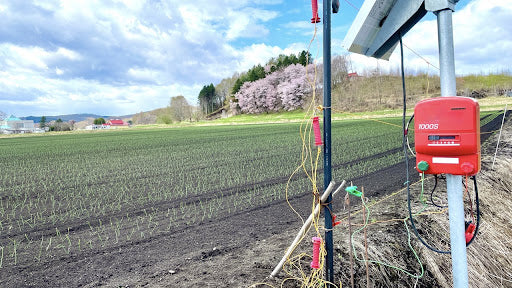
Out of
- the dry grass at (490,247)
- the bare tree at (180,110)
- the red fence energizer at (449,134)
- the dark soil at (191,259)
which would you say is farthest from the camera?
the bare tree at (180,110)

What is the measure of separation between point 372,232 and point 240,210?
2693 mm

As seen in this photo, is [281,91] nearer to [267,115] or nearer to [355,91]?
[267,115]

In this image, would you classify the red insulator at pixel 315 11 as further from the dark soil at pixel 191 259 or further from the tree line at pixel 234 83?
the tree line at pixel 234 83

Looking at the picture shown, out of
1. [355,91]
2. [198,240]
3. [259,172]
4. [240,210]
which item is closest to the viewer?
[198,240]

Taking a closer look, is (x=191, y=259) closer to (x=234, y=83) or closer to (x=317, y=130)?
(x=317, y=130)

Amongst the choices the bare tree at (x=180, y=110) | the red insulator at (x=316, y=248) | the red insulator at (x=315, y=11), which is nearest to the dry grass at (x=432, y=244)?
the red insulator at (x=316, y=248)

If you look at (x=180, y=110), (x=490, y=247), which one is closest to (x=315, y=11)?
(x=490, y=247)

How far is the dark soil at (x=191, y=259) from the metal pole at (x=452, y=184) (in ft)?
3.04

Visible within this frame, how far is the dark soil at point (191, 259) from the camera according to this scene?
280 cm

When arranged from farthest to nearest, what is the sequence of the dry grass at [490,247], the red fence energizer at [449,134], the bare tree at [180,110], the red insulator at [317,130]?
1. the bare tree at [180,110]
2. the dry grass at [490,247]
3. the red insulator at [317,130]
4. the red fence energizer at [449,134]

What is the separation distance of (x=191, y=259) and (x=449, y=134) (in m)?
2.85

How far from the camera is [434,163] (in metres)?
1.94

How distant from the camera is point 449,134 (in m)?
1.83

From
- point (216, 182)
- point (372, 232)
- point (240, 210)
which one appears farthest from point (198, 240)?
point (216, 182)
